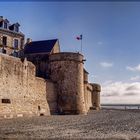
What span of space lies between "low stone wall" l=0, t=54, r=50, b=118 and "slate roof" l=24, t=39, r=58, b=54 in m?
8.87

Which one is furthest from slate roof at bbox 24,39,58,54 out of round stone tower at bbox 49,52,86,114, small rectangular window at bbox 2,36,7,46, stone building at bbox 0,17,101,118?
round stone tower at bbox 49,52,86,114

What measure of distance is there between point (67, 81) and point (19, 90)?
8.04m

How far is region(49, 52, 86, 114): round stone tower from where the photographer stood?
106ft

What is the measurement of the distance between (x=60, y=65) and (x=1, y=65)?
34.0 feet

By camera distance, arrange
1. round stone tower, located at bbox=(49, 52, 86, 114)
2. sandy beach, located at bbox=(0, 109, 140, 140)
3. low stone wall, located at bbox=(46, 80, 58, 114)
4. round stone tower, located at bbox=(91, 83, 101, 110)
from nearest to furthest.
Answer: sandy beach, located at bbox=(0, 109, 140, 140) < low stone wall, located at bbox=(46, 80, 58, 114) < round stone tower, located at bbox=(49, 52, 86, 114) < round stone tower, located at bbox=(91, 83, 101, 110)

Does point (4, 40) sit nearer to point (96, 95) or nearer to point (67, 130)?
point (96, 95)

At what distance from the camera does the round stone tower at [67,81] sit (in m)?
32.4

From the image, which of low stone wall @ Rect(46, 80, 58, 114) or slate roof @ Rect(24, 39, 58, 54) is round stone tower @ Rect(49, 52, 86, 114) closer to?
low stone wall @ Rect(46, 80, 58, 114)

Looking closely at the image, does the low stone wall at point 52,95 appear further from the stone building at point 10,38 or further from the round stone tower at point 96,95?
the round stone tower at point 96,95

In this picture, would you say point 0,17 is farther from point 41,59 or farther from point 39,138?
point 39,138

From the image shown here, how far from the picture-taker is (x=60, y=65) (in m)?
32.7

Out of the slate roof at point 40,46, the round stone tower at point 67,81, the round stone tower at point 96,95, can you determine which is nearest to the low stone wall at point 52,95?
the round stone tower at point 67,81

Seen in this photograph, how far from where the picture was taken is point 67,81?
32469mm

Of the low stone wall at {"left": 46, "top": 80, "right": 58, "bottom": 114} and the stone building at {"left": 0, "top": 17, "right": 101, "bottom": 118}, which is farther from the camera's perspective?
the low stone wall at {"left": 46, "top": 80, "right": 58, "bottom": 114}
